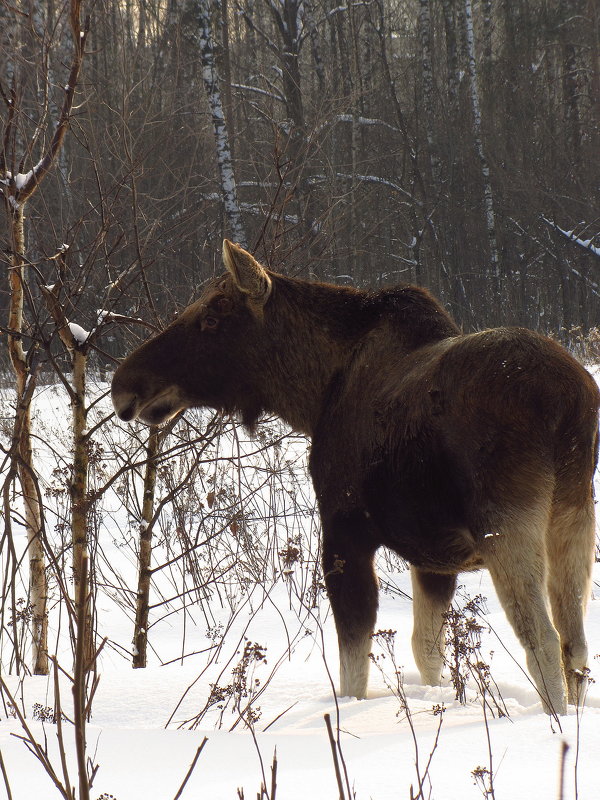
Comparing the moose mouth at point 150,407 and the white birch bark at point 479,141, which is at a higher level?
the white birch bark at point 479,141

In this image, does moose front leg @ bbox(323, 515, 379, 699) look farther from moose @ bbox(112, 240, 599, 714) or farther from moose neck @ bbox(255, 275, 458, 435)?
moose neck @ bbox(255, 275, 458, 435)

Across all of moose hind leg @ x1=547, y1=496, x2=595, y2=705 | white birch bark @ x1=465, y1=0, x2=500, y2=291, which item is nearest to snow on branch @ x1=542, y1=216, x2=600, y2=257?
white birch bark @ x1=465, y1=0, x2=500, y2=291

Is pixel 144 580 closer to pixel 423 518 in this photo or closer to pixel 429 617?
pixel 429 617

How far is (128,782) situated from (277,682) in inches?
73.6

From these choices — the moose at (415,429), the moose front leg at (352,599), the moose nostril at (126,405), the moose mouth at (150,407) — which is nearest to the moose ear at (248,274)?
the moose at (415,429)

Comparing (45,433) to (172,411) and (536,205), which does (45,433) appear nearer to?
(172,411)

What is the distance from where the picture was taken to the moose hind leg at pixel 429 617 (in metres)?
3.57

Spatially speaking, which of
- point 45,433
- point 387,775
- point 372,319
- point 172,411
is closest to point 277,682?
point 172,411

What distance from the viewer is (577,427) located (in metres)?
2.74

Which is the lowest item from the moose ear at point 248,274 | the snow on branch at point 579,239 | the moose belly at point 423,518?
the moose belly at point 423,518

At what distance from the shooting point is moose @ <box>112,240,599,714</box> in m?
2.68

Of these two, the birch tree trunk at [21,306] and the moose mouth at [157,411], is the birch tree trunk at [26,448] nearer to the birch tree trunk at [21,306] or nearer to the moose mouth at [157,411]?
the birch tree trunk at [21,306]

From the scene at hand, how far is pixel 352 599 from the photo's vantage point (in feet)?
10.9

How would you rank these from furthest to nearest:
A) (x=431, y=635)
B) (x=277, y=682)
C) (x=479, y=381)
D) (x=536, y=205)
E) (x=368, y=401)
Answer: (x=536, y=205) < (x=277, y=682) < (x=431, y=635) < (x=368, y=401) < (x=479, y=381)
